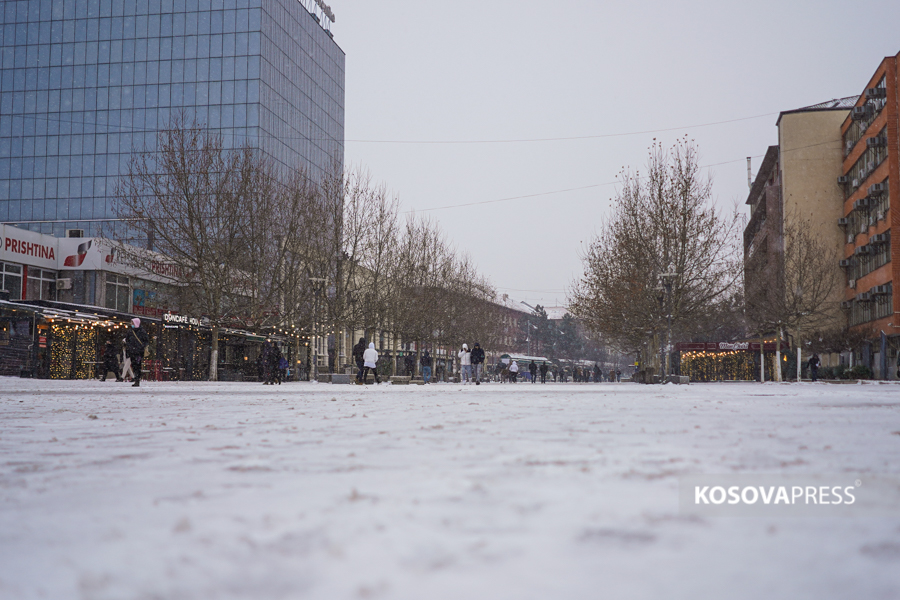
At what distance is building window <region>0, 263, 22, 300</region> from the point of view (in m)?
34.4

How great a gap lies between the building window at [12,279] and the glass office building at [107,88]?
117 feet

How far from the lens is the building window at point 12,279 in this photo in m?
34.4

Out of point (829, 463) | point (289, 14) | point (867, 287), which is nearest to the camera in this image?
point (829, 463)

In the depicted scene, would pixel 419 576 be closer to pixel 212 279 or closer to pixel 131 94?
pixel 212 279

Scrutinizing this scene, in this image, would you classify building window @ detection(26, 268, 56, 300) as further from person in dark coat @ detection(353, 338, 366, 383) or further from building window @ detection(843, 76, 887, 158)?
building window @ detection(843, 76, 887, 158)

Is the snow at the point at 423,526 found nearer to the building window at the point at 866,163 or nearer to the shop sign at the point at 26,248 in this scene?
the shop sign at the point at 26,248

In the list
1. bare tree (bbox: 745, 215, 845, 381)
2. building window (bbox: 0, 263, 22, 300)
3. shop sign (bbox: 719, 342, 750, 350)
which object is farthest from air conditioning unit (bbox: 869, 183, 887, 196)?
building window (bbox: 0, 263, 22, 300)

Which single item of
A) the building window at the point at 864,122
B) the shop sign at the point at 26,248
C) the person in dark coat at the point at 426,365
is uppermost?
the building window at the point at 864,122

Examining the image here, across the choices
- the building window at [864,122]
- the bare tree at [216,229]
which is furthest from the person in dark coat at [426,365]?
the building window at [864,122]

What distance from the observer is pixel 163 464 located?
160 inches

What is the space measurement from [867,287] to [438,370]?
27575 mm

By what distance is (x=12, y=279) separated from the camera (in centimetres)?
3497

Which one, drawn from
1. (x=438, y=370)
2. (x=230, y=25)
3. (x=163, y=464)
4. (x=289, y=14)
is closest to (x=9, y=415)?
(x=163, y=464)

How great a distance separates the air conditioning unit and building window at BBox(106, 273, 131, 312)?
41086mm
